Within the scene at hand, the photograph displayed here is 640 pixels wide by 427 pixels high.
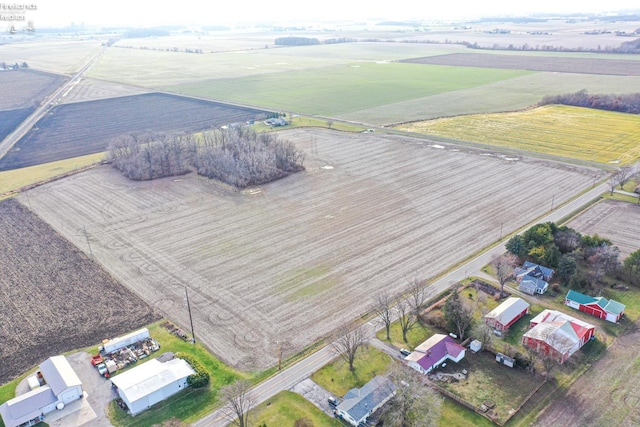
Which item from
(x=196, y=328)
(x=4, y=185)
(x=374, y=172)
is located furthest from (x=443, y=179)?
(x=4, y=185)

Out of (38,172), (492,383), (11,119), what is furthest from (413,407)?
(11,119)

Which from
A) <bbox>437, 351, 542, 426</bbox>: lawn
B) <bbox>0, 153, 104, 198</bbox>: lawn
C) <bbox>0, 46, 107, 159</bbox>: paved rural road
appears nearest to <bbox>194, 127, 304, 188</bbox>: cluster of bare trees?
<bbox>0, 153, 104, 198</bbox>: lawn

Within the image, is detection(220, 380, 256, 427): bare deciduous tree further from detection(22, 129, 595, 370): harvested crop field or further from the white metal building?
the white metal building

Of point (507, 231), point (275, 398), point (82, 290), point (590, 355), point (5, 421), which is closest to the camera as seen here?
point (5, 421)

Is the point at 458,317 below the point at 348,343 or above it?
below

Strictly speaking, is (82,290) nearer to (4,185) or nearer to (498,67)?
(4,185)

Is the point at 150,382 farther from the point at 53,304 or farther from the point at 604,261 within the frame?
the point at 604,261

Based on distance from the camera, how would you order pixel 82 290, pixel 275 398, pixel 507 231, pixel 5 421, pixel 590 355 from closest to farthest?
pixel 5 421, pixel 275 398, pixel 590 355, pixel 82 290, pixel 507 231
